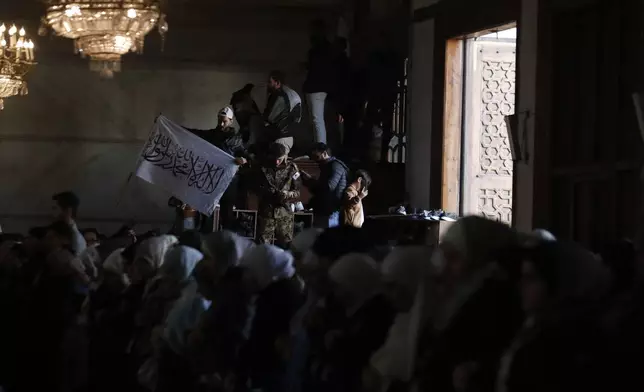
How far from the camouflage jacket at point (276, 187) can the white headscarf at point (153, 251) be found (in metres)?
4.60

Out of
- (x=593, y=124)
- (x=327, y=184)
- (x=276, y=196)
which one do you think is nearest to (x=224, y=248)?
(x=593, y=124)

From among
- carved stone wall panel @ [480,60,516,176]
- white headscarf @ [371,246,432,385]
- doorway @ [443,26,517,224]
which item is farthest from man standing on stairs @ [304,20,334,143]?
white headscarf @ [371,246,432,385]

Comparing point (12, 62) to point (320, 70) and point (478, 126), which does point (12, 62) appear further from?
point (478, 126)

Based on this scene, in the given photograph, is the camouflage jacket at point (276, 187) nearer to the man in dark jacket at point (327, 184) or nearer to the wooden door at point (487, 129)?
the man in dark jacket at point (327, 184)

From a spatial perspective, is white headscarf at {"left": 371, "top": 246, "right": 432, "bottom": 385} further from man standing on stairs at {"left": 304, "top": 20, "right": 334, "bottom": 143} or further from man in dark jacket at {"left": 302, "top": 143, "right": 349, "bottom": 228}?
man standing on stairs at {"left": 304, "top": 20, "right": 334, "bottom": 143}

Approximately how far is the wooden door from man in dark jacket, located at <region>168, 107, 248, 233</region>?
8.07 ft

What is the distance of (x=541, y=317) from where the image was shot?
13.8ft

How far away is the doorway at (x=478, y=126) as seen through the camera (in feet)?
42.0

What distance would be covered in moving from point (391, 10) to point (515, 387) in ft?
35.5

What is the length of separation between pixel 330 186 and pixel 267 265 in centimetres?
531

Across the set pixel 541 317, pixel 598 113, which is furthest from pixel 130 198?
pixel 541 317

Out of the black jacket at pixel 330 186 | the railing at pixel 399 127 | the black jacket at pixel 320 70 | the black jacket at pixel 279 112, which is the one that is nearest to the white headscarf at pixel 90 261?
the black jacket at pixel 330 186

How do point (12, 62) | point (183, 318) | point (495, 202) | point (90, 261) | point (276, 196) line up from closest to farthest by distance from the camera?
point (183, 318), point (90, 261), point (276, 196), point (12, 62), point (495, 202)

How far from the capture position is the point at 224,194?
13.2 metres
